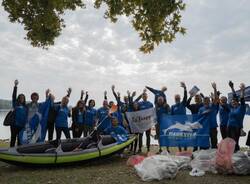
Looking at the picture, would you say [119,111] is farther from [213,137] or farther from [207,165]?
[207,165]

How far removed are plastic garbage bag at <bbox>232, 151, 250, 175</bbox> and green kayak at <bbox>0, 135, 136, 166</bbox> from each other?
374 cm

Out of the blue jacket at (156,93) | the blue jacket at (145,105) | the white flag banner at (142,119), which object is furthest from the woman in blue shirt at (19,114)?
the blue jacket at (156,93)

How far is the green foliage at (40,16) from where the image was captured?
9477mm

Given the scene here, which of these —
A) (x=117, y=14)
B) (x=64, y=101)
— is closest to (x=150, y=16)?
(x=117, y=14)

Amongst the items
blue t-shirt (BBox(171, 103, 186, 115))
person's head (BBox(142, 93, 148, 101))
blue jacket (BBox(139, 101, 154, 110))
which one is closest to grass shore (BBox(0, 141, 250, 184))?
blue t-shirt (BBox(171, 103, 186, 115))

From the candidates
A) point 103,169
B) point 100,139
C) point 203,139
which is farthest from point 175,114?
point 103,169

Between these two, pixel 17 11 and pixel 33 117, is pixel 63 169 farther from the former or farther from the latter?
pixel 17 11

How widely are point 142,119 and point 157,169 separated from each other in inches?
175

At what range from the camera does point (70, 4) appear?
10414mm

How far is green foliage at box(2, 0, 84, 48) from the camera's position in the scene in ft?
31.1

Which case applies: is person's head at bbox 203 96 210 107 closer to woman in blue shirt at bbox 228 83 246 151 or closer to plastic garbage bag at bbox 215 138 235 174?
woman in blue shirt at bbox 228 83 246 151

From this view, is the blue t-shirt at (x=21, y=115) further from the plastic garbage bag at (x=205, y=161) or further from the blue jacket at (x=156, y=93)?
the plastic garbage bag at (x=205, y=161)

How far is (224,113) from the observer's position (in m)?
10.4

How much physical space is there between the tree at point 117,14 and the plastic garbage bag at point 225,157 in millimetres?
3549
